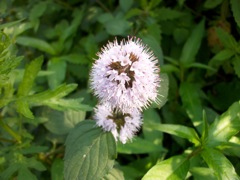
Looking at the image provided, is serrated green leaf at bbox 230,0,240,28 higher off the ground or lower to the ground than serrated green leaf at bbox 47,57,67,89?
higher

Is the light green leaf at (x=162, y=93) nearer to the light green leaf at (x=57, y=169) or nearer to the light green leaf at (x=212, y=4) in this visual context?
the light green leaf at (x=57, y=169)

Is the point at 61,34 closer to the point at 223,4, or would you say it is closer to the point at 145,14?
the point at 145,14

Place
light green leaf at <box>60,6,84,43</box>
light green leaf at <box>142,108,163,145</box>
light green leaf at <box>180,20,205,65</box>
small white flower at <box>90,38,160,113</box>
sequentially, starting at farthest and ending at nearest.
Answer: light green leaf at <box>60,6,84,43</box>, light green leaf at <box>180,20,205,65</box>, light green leaf at <box>142,108,163,145</box>, small white flower at <box>90,38,160,113</box>

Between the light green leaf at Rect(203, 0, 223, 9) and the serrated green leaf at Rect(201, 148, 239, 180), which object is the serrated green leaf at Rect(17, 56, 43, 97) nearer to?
the serrated green leaf at Rect(201, 148, 239, 180)

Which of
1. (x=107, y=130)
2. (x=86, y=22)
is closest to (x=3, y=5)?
(x=86, y=22)

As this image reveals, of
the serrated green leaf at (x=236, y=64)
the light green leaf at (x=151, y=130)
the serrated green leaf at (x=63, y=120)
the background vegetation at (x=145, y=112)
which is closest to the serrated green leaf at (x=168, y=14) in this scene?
the background vegetation at (x=145, y=112)

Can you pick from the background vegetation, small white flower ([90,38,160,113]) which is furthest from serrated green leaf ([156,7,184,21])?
small white flower ([90,38,160,113])

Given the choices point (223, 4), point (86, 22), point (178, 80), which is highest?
point (223, 4)
